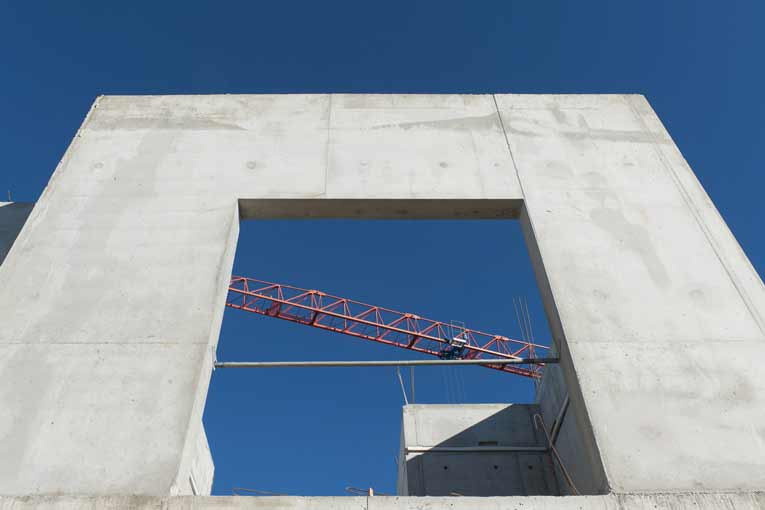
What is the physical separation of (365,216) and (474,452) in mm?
6901

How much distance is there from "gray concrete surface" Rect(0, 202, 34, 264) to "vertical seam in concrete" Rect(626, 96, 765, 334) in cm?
826

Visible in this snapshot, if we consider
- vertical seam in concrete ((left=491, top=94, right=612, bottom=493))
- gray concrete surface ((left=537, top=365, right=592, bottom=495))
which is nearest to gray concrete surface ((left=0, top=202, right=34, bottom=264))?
vertical seam in concrete ((left=491, top=94, right=612, bottom=493))

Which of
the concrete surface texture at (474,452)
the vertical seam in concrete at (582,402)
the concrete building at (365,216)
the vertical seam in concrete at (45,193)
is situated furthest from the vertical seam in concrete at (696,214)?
the vertical seam in concrete at (45,193)

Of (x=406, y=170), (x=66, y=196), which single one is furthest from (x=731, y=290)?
(x=66, y=196)

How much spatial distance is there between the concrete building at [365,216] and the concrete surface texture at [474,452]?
9.49 ft

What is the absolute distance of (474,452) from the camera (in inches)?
457

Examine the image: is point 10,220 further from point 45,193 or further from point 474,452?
point 474,452

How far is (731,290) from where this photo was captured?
5656 mm

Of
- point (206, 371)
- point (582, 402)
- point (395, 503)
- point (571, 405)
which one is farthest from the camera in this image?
point (571, 405)

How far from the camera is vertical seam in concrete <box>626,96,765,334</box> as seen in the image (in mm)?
5520

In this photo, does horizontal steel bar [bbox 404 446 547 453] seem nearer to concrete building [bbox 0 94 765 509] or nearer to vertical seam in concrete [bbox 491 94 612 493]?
concrete building [bbox 0 94 765 509]

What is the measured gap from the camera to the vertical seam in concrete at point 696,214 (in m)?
5.52

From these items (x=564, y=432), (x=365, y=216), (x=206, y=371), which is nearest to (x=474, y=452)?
(x=564, y=432)

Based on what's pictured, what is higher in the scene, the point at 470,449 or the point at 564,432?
the point at 564,432
